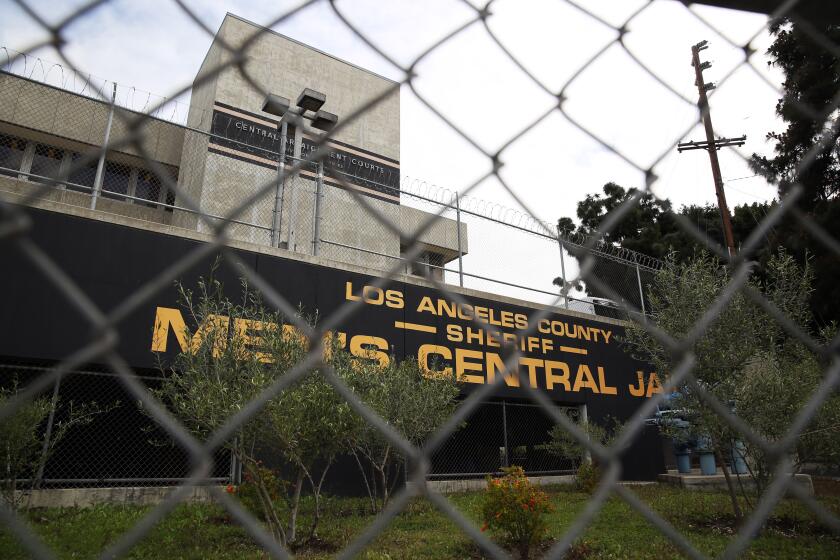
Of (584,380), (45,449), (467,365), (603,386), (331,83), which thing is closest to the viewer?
(45,449)

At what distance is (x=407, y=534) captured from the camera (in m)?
6.81

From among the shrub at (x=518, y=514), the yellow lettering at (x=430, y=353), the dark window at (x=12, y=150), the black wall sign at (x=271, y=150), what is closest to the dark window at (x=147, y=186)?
the black wall sign at (x=271, y=150)

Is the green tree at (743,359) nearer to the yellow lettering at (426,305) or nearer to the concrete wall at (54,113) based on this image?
the yellow lettering at (426,305)

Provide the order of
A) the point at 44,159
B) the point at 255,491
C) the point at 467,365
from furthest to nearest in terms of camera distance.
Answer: the point at 44,159 → the point at 467,365 → the point at 255,491

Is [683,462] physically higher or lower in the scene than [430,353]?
lower

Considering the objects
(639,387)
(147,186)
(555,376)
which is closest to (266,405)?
(555,376)

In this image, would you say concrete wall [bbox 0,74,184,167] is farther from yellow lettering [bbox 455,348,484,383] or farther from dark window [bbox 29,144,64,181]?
yellow lettering [bbox 455,348,484,383]

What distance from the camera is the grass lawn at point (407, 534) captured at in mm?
5648

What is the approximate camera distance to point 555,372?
489 inches

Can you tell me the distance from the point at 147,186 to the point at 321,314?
209 inches

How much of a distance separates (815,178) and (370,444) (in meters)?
6.89

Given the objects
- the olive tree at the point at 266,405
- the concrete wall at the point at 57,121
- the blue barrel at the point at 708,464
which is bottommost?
the blue barrel at the point at 708,464

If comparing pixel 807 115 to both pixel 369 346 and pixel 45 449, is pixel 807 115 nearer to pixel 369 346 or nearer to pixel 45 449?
pixel 45 449

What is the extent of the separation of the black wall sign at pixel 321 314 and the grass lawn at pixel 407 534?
198 cm
